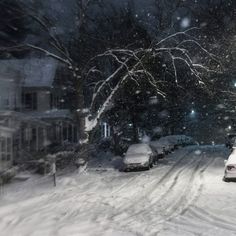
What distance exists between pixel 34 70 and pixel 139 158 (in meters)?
20.1

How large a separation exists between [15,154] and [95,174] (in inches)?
467

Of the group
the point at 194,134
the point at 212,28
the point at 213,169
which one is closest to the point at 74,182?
the point at 213,169

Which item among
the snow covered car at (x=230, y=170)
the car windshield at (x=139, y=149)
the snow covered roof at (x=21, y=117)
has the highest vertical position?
the snow covered roof at (x=21, y=117)

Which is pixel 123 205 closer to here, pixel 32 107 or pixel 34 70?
pixel 32 107

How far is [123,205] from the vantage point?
16.0 m

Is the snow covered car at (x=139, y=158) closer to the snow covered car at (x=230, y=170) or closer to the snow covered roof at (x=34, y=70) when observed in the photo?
the snow covered car at (x=230, y=170)

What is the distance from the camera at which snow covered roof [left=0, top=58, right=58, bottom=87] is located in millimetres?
42628

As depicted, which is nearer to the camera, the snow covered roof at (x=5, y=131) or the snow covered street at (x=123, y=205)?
the snow covered street at (x=123, y=205)

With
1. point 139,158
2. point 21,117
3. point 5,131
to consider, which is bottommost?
point 139,158

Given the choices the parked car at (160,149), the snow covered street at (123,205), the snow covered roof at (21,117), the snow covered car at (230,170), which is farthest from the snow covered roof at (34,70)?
the snow covered car at (230,170)

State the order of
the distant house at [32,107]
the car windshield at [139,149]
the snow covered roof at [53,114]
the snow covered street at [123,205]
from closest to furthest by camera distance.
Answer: the snow covered street at [123,205], the car windshield at [139,149], the distant house at [32,107], the snow covered roof at [53,114]

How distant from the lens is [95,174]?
26.5 meters

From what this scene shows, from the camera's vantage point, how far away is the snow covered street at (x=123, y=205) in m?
12.5

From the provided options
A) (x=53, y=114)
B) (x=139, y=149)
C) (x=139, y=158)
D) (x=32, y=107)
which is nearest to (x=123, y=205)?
(x=139, y=158)
